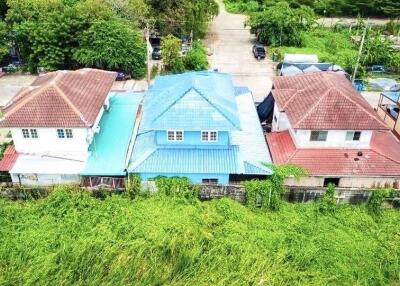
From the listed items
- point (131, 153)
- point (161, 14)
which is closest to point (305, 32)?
point (161, 14)

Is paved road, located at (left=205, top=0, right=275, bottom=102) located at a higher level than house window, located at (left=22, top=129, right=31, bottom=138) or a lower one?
lower

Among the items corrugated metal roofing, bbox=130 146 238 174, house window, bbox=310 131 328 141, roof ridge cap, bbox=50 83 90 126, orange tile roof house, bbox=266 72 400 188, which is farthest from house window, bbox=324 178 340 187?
roof ridge cap, bbox=50 83 90 126

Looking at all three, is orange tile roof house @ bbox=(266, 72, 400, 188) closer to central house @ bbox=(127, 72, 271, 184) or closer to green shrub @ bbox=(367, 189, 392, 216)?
green shrub @ bbox=(367, 189, 392, 216)

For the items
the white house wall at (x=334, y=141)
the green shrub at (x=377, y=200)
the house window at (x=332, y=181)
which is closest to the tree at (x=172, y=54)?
the white house wall at (x=334, y=141)

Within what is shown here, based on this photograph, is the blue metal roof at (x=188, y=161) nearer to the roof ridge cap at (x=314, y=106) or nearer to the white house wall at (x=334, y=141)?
the white house wall at (x=334, y=141)

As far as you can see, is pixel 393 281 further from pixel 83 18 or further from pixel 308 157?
pixel 83 18

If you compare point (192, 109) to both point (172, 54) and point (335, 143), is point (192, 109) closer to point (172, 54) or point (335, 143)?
point (335, 143)

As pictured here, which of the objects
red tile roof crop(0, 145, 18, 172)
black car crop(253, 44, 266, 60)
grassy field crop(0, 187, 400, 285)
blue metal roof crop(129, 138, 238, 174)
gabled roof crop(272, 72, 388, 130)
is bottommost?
grassy field crop(0, 187, 400, 285)
